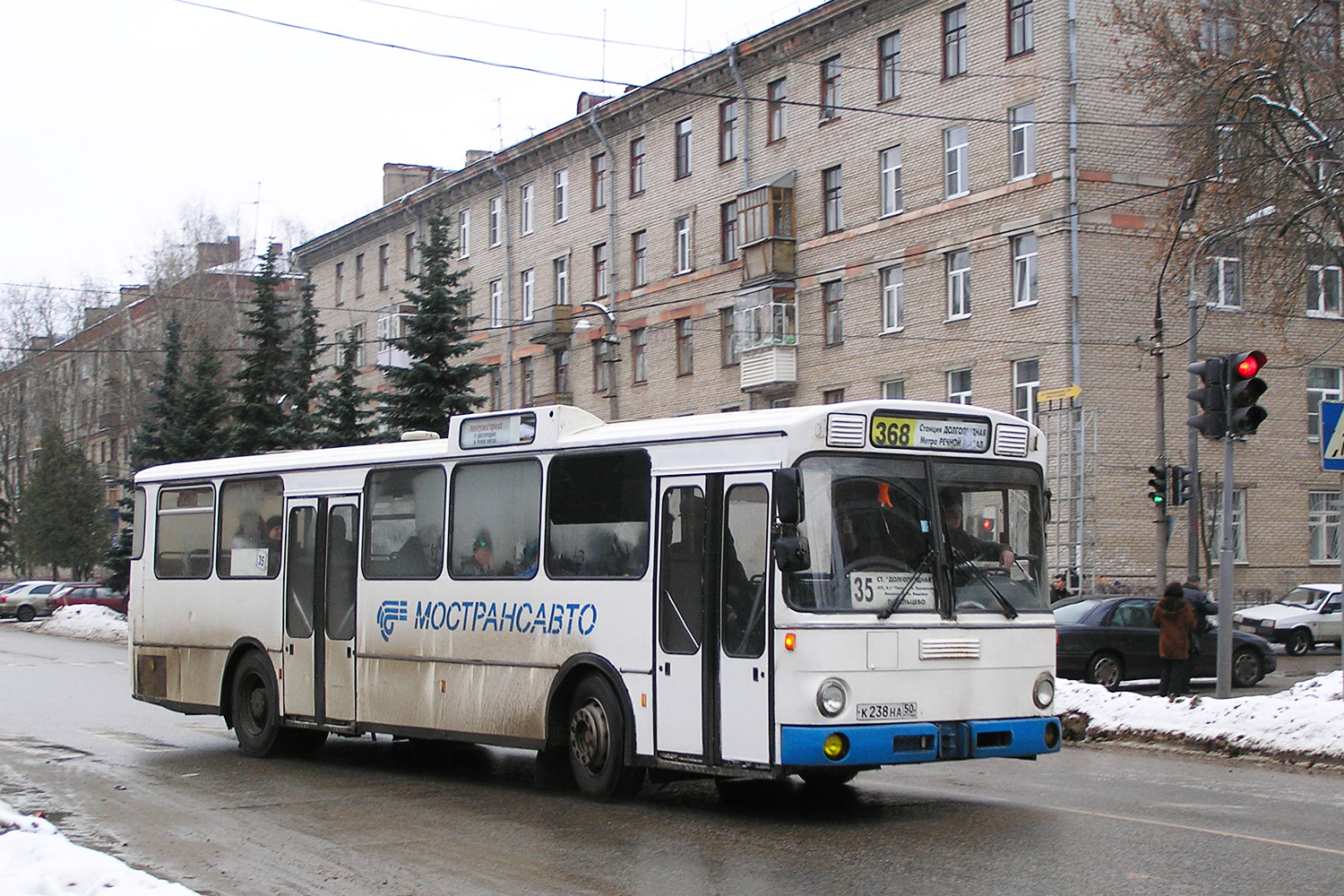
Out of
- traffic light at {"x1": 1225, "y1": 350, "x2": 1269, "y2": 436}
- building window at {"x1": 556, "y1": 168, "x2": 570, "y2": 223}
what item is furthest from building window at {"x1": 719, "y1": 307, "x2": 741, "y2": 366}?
traffic light at {"x1": 1225, "y1": 350, "x2": 1269, "y2": 436}

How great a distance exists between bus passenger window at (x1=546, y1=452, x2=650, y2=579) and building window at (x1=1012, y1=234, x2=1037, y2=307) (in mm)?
26862

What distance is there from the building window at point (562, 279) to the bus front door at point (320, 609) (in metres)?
40.9

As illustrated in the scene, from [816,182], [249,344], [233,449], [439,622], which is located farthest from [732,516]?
[249,344]

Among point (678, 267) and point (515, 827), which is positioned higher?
point (678, 267)

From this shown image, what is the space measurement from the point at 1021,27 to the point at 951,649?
1189 inches

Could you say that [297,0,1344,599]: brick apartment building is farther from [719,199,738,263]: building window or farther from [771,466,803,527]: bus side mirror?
[771,466,803,527]: bus side mirror

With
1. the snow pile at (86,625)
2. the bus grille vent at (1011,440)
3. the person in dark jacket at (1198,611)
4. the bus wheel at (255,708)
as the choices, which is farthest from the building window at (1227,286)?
the snow pile at (86,625)

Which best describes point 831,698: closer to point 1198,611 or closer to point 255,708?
point 255,708

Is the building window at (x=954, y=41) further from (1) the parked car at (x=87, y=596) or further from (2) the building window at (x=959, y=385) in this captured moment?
(1) the parked car at (x=87, y=596)

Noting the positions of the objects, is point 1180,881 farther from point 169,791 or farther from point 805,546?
point 169,791

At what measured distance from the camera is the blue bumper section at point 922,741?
999cm

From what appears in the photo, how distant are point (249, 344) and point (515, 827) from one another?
200 feet

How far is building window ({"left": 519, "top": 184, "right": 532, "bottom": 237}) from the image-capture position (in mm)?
58125

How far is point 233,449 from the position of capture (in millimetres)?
46812
